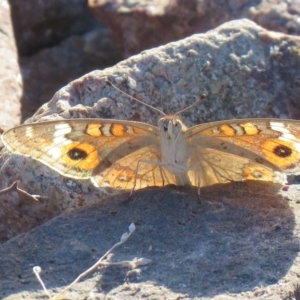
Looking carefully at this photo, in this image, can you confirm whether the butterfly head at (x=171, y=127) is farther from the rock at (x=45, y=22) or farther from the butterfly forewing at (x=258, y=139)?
the rock at (x=45, y=22)

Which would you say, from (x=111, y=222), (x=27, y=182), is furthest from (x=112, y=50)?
(x=111, y=222)

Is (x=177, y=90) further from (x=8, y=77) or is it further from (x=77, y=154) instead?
(x=8, y=77)

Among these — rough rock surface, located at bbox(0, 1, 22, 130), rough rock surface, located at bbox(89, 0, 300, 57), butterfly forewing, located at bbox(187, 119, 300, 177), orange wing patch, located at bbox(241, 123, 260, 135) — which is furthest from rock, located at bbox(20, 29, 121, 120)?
orange wing patch, located at bbox(241, 123, 260, 135)

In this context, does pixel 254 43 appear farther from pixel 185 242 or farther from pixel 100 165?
pixel 185 242

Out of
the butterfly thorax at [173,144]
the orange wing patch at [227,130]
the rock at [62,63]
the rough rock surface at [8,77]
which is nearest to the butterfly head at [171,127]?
the butterfly thorax at [173,144]

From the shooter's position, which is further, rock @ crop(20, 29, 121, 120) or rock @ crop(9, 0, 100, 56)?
rock @ crop(9, 0, 100, 56)

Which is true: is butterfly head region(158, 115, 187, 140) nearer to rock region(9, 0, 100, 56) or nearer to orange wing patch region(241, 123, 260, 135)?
orange wing patch region(241, 123, 260, 135)

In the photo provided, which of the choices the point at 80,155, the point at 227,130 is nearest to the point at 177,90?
the point at 227,130
